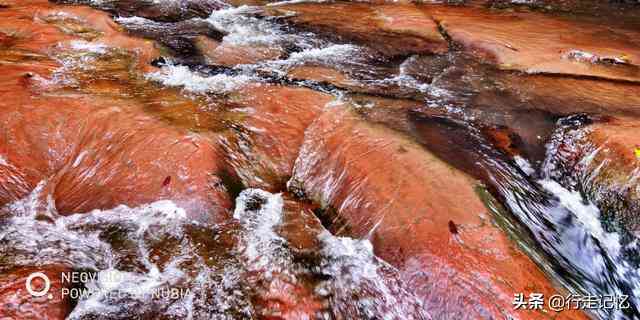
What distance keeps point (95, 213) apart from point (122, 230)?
0.41 meters

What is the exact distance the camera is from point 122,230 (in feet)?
12.8

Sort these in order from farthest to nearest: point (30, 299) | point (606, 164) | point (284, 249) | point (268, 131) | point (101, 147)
Answer: point (268, 131) < point (606, 164) < point (101, 147) < point (284, 249) < point (30, 299)

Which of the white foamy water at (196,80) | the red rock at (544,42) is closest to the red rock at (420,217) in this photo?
the white foamy water at (196,80)

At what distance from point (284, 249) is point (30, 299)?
6.41 ft

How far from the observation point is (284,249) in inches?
154

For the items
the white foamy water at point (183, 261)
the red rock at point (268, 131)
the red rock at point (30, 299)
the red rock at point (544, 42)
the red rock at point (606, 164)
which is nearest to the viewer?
the red rock at point (30, 299)

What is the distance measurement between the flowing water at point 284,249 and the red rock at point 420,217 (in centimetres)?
18

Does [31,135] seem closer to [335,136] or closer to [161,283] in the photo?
[161,283]

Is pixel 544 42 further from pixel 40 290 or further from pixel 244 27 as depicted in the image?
pixel 40 290

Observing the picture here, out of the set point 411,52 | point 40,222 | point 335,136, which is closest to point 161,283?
point 40,222

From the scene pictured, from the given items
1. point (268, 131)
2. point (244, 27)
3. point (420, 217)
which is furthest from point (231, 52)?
point (420, 217)

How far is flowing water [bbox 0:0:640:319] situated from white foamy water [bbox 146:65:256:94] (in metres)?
0.41

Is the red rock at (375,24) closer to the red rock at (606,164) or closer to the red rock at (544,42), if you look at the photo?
the red rock at (544,42)

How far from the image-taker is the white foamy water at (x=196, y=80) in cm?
579
